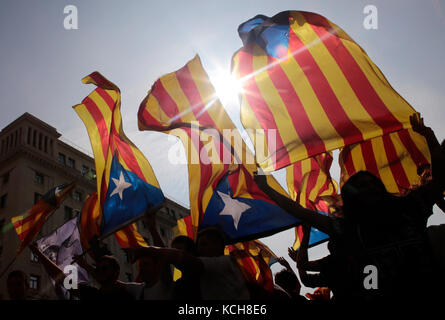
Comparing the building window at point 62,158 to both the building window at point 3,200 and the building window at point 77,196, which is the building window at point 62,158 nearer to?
the building window at point 77,196

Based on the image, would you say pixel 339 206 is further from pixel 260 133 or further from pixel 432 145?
pixel 260 133

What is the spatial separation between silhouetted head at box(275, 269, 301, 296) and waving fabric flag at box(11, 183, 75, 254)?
4.01 m

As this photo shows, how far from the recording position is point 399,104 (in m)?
3.57

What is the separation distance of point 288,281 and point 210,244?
5.12 feet

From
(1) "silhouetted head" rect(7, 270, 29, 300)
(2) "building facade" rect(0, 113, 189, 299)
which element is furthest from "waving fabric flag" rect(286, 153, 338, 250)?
(2) "building facade" rect(0, 113, 189, 299)

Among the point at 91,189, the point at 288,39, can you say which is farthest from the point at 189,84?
the point at 91,189

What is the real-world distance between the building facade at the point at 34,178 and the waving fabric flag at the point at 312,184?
20967 millimetres

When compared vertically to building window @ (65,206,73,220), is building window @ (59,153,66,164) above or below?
above

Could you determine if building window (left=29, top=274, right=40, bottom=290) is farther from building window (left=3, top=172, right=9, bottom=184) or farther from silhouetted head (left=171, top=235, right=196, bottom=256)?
silhouetted head (left=171, top=235, right=196, bottom=256)

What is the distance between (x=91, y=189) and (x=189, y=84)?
1175 inches

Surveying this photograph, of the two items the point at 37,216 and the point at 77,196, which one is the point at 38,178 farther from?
the point at 37,216

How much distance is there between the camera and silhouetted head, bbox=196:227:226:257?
2881mm

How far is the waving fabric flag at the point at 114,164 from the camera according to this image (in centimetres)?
485

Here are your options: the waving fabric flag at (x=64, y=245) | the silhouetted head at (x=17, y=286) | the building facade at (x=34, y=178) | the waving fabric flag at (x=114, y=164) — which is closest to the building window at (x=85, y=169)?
the building facade at (x=34, y=178)
